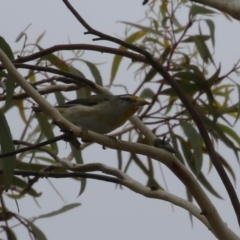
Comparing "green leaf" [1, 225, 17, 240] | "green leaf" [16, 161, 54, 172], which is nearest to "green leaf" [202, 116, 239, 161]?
"green leaf" [16, 161, 54, 172]

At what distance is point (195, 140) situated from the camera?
2.24 metres

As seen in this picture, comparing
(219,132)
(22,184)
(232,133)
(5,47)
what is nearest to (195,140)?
(219,132)

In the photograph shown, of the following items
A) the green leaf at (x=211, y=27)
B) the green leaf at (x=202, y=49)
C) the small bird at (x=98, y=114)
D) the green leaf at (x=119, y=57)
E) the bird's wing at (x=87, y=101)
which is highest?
the green leaf at (x=119, y=57)

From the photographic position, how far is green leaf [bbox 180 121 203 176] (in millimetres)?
2188

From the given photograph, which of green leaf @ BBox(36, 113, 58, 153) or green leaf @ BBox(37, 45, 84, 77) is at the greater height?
green leaf @ BBox(37, 45, 84, 77)

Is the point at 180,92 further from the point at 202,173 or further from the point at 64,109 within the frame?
the point at 202,173

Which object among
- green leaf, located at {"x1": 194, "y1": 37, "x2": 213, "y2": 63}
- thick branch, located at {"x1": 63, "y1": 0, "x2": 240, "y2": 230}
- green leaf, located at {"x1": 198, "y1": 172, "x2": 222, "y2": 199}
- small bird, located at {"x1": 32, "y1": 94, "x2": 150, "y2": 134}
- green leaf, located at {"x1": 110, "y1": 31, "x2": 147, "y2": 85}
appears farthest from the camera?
green leaf, located at {"x1": 110, "y1": 31, "x2": 147, "y2": 85}

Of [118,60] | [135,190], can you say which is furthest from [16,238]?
[135,190]

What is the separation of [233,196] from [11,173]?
477 millimetres

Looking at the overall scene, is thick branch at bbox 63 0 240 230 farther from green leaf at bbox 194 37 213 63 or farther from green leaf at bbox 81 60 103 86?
green leaf at bbox 194 37 213 63

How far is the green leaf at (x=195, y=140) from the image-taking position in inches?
86.1

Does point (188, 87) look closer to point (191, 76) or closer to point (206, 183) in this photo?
point (191, 76)

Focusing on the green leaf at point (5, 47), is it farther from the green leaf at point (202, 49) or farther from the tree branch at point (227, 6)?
the green leaf at point (202, 49)

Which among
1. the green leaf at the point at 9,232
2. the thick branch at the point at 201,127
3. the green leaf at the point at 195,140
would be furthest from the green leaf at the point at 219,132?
the thick branch at the point at 201,127
